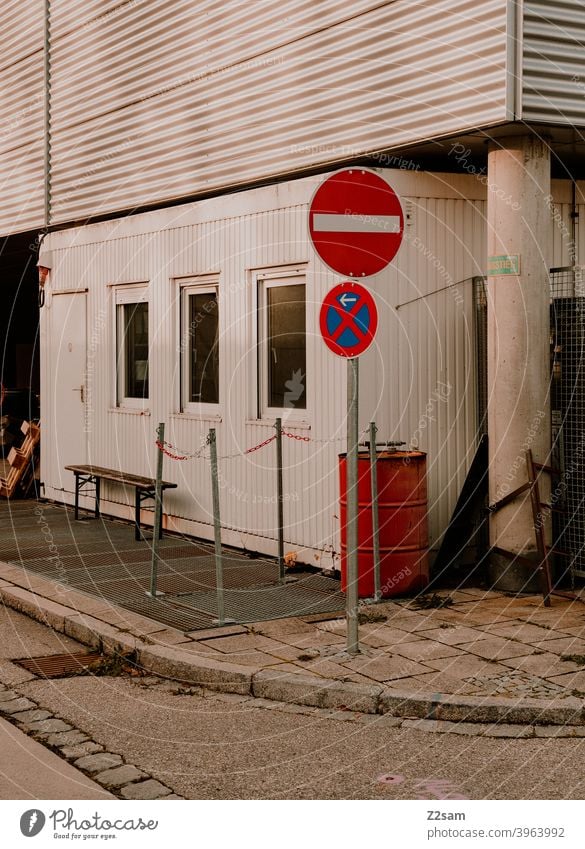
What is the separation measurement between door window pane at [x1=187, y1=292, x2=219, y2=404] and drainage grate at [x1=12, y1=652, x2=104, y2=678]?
460 centimetres

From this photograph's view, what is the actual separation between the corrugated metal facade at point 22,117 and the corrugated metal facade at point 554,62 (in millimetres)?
9128

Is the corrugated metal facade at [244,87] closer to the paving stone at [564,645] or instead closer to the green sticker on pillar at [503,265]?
the green sticker on pillar at [503,265]

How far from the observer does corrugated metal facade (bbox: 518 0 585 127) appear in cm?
896

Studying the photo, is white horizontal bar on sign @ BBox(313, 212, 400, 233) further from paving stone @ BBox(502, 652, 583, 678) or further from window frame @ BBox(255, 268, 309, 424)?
window frame @ BBox(255, 268, 309, 424)

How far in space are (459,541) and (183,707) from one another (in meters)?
3.83

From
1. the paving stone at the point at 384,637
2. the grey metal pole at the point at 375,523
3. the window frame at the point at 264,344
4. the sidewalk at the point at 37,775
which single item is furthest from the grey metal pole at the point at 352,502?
the window frame at the point at 264,344

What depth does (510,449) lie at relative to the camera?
30.9ft

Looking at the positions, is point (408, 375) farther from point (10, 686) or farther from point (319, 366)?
point (10, 686)

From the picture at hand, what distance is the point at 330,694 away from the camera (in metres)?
6.79

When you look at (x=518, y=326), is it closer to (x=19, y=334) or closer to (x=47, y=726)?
(x=47, y=726)

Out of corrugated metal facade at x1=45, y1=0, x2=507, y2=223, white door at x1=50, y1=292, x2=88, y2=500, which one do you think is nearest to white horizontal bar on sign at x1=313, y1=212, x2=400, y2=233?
corrugated metal facade at x1=45, y1=0, x2=507, y2=223

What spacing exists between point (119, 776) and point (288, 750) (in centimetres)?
88

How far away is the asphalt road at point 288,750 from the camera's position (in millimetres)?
5379
